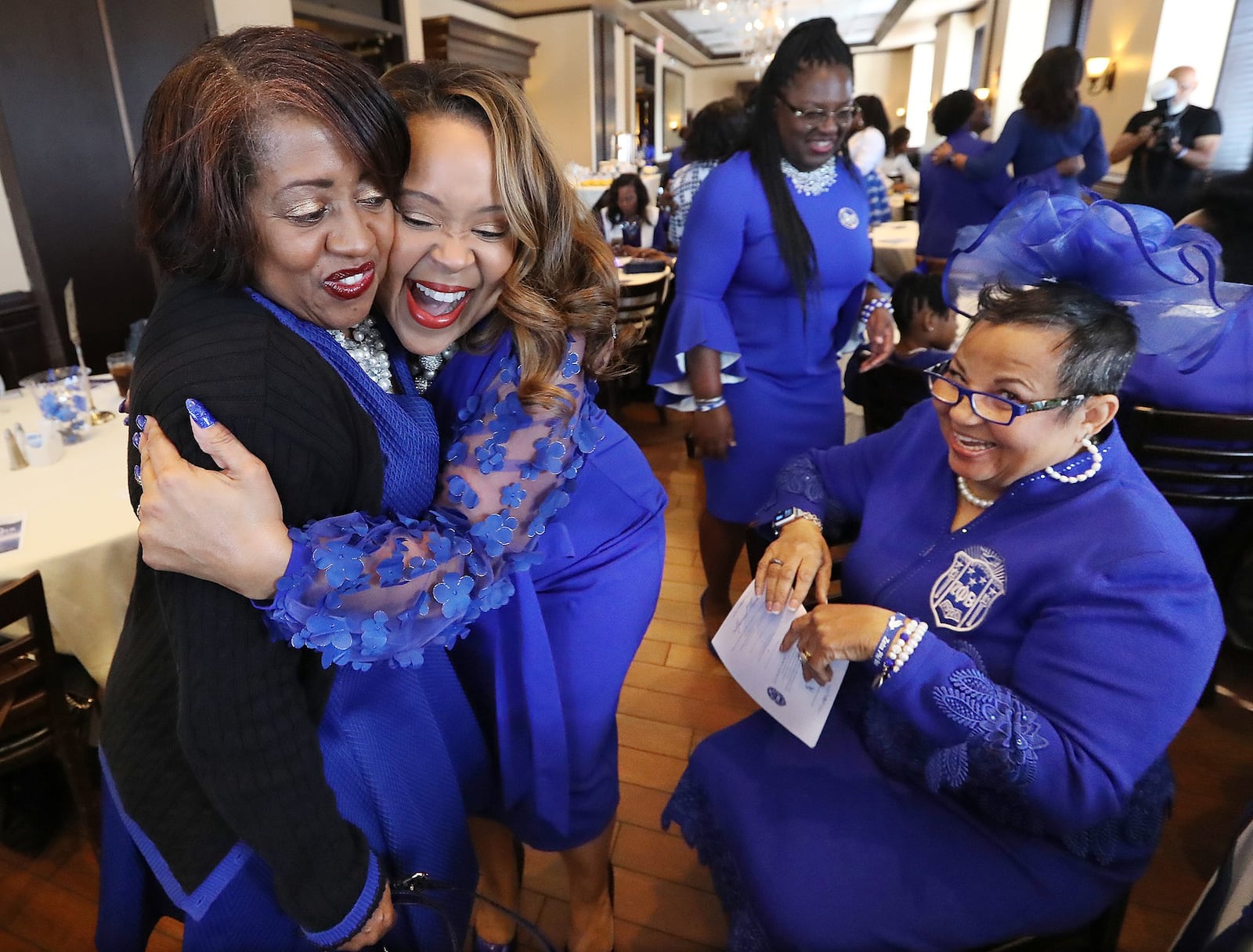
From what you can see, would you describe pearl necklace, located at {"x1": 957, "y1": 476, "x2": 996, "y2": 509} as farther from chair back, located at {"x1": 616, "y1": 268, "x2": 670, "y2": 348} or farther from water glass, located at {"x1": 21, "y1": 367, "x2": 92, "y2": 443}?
chair back, located at {"x1": 616, "y1": 268, "x2": 670, "y2": 348}

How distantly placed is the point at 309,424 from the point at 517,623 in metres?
0.50

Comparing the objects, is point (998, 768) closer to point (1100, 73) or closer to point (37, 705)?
point (37, 705)

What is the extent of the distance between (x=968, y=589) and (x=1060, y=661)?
0.60ft

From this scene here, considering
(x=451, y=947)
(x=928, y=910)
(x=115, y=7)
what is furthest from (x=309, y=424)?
(x=115, y=7)

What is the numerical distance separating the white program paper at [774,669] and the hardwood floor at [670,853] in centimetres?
69

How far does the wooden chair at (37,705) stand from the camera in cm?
142

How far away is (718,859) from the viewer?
4.22ft

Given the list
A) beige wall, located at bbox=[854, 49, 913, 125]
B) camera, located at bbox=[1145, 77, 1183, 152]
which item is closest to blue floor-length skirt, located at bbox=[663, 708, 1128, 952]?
camera, located at bbox=[1145, 77, 1183, 152]

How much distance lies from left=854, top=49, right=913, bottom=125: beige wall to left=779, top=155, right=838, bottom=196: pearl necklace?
18941 mm

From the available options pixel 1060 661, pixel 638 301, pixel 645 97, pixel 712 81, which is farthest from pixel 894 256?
pixel 712 81

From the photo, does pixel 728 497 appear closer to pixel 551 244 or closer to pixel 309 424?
pixel 551 244

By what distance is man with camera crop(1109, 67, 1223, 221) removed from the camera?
370 cm

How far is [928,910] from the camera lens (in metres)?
1.04

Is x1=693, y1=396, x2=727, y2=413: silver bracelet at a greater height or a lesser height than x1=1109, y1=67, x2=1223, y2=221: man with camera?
lesser
